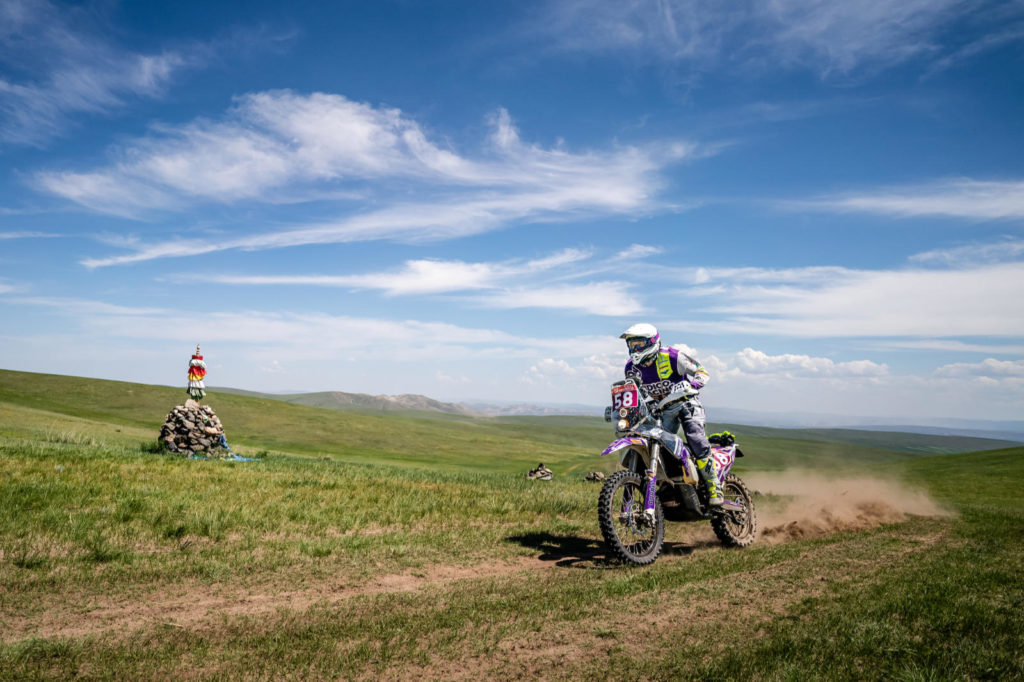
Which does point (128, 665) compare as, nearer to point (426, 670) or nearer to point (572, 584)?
point (426, 670)

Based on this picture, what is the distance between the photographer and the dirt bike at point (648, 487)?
29.6 feet

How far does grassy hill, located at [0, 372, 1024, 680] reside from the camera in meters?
4.87

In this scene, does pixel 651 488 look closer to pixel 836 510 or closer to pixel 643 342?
pixel 643 342

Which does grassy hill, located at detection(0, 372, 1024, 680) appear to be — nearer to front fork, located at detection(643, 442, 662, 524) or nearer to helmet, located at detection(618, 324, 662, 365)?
front fork, located at detection(643, 442, 662, 524)

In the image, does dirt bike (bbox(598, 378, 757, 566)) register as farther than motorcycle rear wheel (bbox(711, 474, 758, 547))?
No

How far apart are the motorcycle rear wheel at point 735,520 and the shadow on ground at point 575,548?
421 millimetres

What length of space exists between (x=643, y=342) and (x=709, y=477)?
2776 mm

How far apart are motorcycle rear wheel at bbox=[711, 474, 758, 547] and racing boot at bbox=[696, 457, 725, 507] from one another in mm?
348

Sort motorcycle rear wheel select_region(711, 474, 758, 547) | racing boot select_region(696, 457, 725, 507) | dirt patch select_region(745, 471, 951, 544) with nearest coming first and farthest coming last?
1. racing boot select_region(696, 457, 725, 507)
2. motorcycle rear wheel select_region(711, 474, 758, 547)
3. dirt patch select_region(745, 471, 951, 544)

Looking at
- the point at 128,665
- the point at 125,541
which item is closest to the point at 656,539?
the point at 128,665

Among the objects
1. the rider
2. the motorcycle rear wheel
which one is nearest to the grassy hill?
the motorcycle rear wheel

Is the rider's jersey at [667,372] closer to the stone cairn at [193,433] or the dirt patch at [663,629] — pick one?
the dirt patch at [663,629]

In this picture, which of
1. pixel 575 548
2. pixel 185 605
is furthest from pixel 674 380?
pixel 185 605

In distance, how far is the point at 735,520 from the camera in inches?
432
